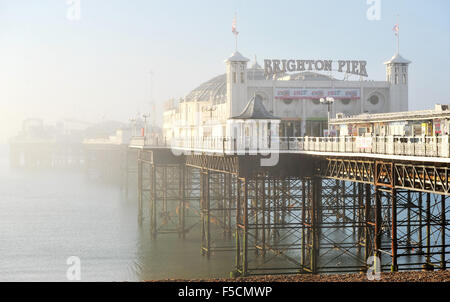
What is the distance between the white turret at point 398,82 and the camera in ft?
178

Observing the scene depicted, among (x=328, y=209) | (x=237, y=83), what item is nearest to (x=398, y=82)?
(x=237, y=83)

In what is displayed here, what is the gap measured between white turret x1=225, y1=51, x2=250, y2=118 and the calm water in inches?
477

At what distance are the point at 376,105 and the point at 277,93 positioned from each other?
30.0 ft

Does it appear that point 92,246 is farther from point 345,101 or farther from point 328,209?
point 345,101

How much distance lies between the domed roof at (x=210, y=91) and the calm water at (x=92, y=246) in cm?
1851

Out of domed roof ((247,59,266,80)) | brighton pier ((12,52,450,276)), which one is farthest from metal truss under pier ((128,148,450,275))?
domed roof ((247,59,266,80))

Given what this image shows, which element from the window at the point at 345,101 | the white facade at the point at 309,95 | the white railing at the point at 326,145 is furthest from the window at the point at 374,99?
the white railing at the point at 326,145

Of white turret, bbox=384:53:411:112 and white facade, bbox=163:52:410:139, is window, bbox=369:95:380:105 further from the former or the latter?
white turret, bbox=384:53:411:112

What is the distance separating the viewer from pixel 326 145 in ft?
120

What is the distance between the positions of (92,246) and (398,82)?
2980 cm

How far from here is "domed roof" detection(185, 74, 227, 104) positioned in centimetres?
8950

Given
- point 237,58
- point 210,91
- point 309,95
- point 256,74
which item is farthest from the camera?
point 210,91

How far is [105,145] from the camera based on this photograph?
149500 millimetres
